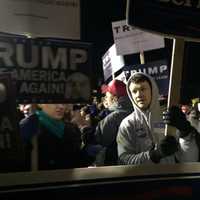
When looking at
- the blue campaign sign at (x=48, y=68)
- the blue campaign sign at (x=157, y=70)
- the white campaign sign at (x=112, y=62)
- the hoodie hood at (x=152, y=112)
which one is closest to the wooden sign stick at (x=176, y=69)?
the blue campaign sign at (x=48, y=68)

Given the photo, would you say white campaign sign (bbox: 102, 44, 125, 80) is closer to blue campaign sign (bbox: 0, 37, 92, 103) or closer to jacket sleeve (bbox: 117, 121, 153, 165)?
jacket sleeve (bbox: 117, 121, 153, 165)

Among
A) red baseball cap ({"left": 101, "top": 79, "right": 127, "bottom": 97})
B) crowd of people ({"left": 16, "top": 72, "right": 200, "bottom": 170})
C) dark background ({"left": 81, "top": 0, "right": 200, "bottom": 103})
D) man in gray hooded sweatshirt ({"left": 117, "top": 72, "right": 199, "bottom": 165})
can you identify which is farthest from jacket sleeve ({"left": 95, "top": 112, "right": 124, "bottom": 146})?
dark background ({"left": 81, "top": 0, "right": 200, "bottom": 103})

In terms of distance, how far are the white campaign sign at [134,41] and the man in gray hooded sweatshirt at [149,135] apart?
4.33 feet

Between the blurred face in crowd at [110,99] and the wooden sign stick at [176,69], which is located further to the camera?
the blurred face in crowd at [110,99]

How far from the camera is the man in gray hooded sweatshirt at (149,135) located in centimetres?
224

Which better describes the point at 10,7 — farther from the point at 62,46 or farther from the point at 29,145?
the point at 29,145

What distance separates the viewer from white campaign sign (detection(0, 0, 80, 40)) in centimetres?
200

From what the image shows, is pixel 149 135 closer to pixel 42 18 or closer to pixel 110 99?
pixel 42 18

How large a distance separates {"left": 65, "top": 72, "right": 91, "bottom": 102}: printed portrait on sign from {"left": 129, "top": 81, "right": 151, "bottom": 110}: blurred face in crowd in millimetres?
546

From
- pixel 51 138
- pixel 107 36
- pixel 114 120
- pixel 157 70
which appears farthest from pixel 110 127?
pixel 107 36

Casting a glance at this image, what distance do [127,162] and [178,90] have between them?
0.46m

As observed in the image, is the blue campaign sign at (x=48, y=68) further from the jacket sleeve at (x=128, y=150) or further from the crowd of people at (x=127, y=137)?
the jacket sleeve at (x=128, y=150)

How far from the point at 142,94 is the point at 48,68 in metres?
0.72

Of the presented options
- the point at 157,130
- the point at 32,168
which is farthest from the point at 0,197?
the point at 157,130
